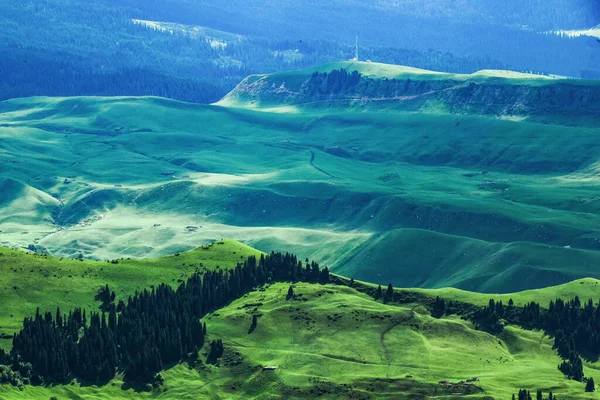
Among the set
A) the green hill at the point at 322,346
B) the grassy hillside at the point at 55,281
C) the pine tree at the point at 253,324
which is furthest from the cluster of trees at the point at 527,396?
the grassy hillside at the point at 55,281

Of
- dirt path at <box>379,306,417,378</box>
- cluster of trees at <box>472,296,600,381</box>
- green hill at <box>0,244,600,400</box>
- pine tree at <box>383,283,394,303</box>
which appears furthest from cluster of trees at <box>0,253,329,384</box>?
cluster of trees at <box>472,296,600,381</box>

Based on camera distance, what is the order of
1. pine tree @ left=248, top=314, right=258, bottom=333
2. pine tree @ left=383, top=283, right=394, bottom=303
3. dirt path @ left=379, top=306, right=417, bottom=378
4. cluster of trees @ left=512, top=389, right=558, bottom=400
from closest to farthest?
cluster of trees @ left=512, top=389, right=558, bottom=400, dirt path @ left=379, top=306, right=417, bottom=378, pine tree @ left=248, top=314, right=258, bottom=333, pine tree @ left=383, top=283, right=394, bottom=303

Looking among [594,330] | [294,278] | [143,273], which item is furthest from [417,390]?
[143,273]

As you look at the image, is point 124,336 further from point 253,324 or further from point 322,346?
point 322,346

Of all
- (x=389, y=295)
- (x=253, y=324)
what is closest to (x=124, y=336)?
(x=253, y=324)

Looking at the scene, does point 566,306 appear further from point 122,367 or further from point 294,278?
point 122,367

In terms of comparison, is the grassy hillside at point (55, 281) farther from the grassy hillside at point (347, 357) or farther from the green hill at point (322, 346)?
the grassy hillside at point (347, 357)

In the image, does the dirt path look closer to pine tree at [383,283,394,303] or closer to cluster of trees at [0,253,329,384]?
pine tree at [383,283,394,303]
